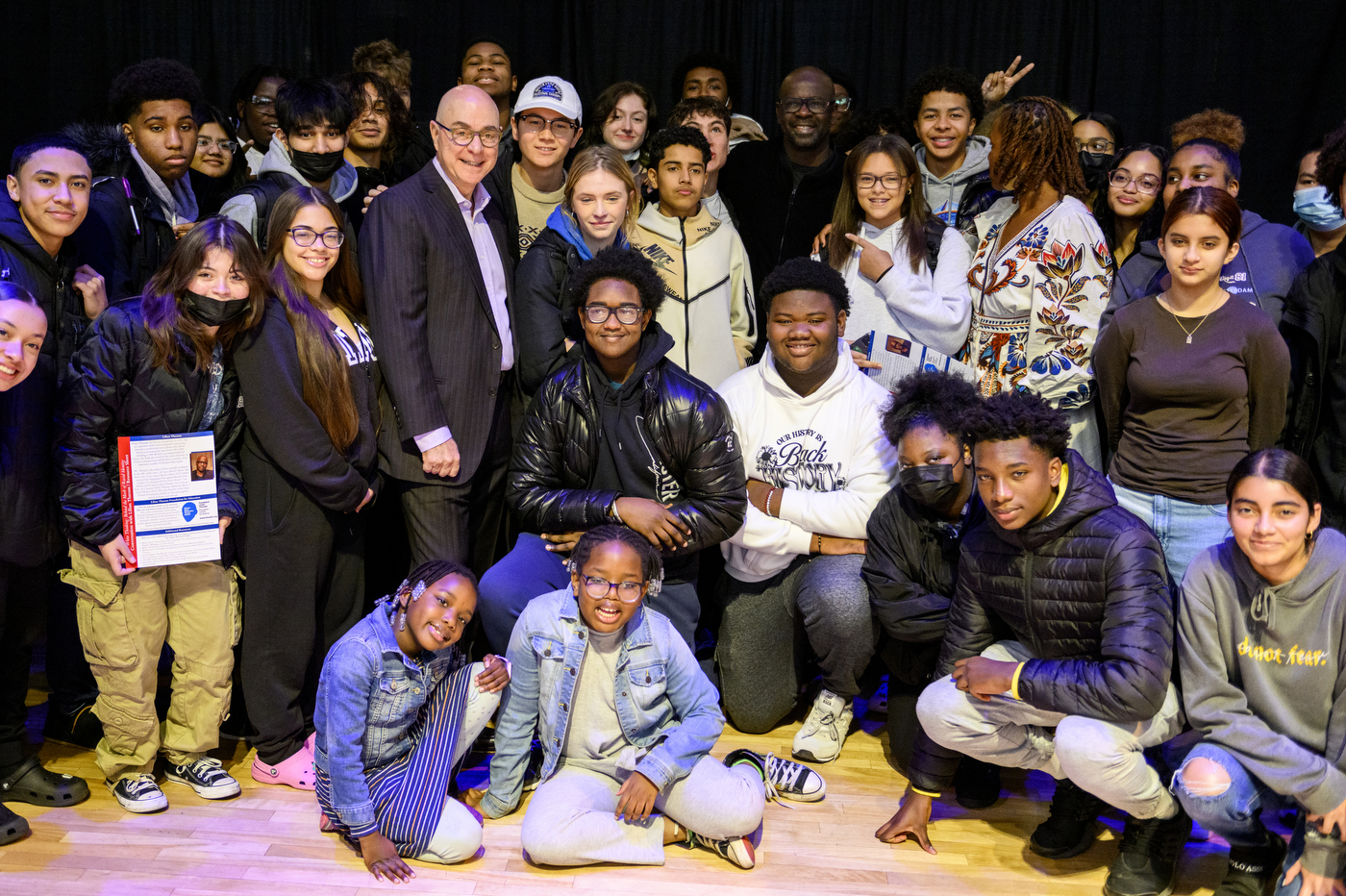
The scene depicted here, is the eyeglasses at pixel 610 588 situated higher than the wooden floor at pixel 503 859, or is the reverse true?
the eyeglasses at pixel 610 588

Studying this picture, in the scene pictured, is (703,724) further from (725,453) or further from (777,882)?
(725,453)

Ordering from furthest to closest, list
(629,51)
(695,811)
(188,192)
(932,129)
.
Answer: (629,51)
(932,129)
(188,192)
(695,811)

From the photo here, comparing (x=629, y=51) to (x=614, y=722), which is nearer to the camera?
(x=614, y=722)

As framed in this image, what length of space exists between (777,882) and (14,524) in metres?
2.28

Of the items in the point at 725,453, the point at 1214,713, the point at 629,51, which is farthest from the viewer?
the point at 629,51

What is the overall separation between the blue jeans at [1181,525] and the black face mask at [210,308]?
2590mm

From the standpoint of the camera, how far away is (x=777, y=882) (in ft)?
9.80

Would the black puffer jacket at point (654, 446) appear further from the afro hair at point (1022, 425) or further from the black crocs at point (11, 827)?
the black crocs at point (11, 827)

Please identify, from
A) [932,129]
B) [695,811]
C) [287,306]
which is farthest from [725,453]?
[932,129]

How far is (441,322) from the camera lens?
3.66 meters

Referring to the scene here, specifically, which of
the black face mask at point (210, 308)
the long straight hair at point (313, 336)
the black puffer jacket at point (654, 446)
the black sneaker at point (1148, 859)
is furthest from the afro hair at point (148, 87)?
the black sneaker at point (1148, 859)

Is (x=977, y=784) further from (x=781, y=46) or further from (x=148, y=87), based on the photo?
(x=781, y=46)

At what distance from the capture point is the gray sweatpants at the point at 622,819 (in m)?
3.01

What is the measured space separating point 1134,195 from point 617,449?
199 cm
